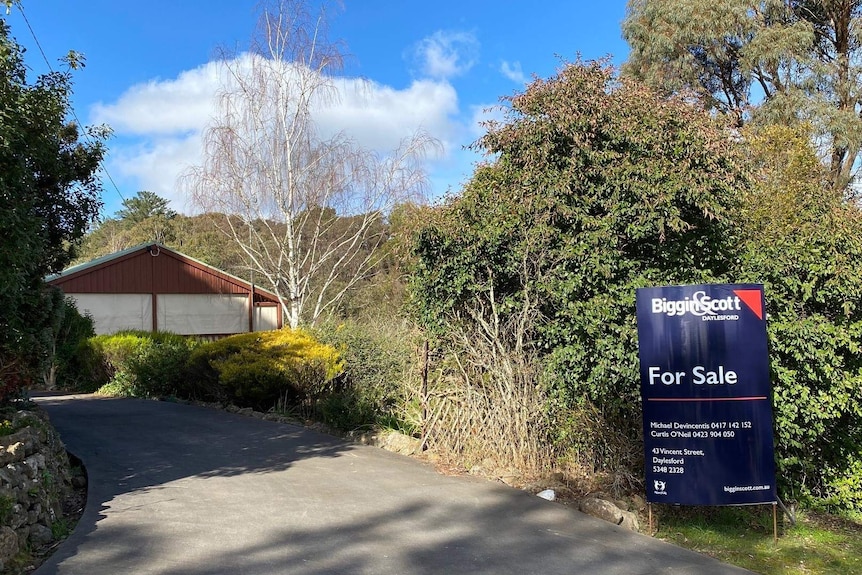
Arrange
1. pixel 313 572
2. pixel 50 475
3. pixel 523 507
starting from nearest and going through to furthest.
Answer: pixel 313 572, pixel 50 475, pixel 523 507

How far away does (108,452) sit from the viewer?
891 cm

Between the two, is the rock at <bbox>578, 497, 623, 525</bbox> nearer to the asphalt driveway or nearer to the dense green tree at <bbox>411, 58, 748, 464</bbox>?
the asphalt driveway

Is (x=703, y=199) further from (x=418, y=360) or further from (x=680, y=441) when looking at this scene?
(x=418, y=360)

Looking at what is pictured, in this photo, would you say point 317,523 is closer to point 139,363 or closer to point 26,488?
point 26,488

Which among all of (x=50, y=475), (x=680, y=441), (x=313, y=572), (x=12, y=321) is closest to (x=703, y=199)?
(x=680, y=441)

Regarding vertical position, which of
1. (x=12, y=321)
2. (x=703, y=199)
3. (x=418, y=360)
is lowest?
(x=418, y=360)

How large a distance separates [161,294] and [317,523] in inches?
803

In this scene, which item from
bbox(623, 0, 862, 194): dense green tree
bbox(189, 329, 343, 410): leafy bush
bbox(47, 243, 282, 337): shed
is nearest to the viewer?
bbox(189, 329, 343, 410): leafy bush

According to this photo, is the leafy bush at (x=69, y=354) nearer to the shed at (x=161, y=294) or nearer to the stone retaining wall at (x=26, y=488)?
the shed at (x=161, y=294)

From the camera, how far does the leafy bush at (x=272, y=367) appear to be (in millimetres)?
11789

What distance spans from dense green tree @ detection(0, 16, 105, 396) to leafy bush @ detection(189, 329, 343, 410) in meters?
3.72

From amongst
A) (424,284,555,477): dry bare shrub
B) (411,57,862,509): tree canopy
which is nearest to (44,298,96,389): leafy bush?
(424,284,555,477): dry bare shrub

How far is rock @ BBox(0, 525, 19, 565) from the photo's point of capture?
487cm

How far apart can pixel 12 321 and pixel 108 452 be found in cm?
241
